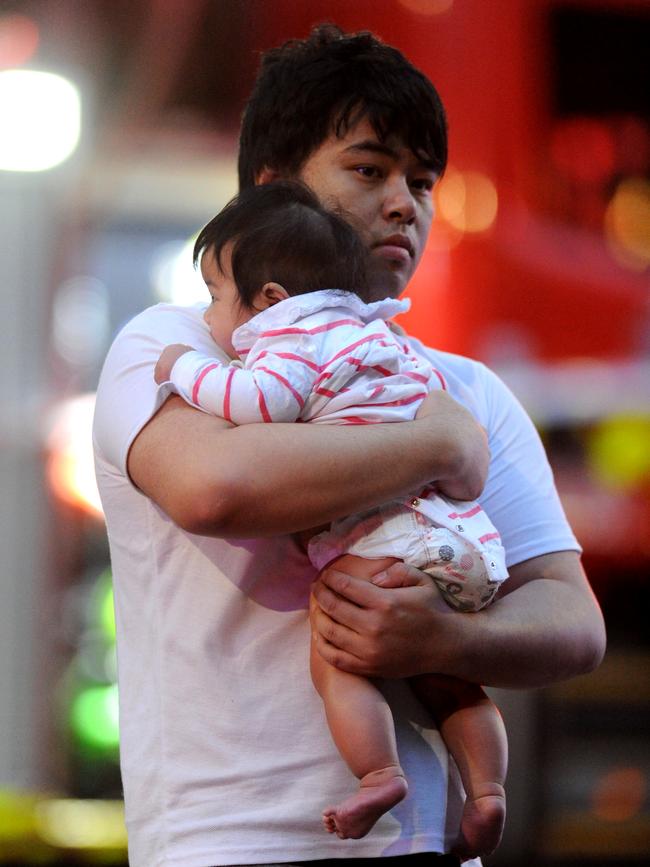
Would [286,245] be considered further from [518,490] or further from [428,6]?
[428,6]

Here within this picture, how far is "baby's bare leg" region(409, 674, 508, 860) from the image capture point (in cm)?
169

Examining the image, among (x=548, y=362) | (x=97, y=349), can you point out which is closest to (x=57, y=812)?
(x=97, y=349)

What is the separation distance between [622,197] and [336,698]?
3.16 meters

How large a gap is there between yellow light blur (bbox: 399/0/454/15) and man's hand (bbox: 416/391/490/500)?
110 inches

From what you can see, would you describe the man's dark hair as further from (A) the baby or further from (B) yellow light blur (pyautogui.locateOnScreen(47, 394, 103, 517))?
(B) yellow light blur (pyautogui.locateOnScreen(47, 394, 103, 517))

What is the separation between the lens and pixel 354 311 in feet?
5.69

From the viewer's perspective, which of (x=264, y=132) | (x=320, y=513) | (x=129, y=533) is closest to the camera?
(x=320, y=513)

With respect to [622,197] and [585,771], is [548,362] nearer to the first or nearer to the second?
[622,197]

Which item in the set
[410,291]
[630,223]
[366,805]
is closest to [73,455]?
[410,291]

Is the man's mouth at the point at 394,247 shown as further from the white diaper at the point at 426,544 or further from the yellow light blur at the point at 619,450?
the yellow light blur at the point at 619,450

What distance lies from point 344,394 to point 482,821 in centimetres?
52

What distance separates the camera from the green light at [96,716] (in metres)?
4.59

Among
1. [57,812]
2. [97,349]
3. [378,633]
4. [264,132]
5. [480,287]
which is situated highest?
[264,132]

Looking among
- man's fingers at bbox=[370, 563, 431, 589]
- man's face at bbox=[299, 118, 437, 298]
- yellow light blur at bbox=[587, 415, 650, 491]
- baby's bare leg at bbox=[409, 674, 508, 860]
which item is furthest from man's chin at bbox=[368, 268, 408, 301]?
yellow light blur at bbox=[587, 415, 650, 491]
